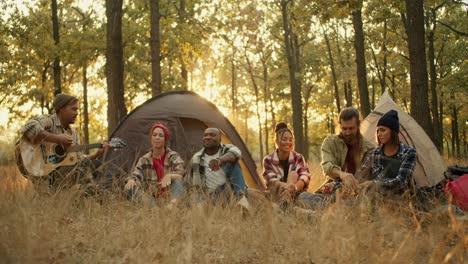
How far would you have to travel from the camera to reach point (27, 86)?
68.4ft

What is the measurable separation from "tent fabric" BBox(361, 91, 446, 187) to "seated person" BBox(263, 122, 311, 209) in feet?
4.86

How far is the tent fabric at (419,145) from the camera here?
713 cm

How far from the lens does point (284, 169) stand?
6.67m

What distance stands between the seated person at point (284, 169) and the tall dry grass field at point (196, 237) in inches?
63.4

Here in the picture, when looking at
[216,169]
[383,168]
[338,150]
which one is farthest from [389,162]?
[216,169]

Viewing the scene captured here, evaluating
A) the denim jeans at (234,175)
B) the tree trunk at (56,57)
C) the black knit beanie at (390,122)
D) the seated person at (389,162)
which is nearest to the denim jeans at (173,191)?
the denim jeans at (234,175)

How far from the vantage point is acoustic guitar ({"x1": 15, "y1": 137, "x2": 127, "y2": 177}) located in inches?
230

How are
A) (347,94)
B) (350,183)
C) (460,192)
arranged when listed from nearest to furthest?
(460,192) → (350,183) → (347,94)

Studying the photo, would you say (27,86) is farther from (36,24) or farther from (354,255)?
(354,255)

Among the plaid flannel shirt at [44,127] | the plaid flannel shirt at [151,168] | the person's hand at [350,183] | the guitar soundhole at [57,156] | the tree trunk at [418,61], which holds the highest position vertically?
the tree trunk at [418,61]

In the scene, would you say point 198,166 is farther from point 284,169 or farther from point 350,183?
point 350,183

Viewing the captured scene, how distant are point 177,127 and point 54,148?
2.08 m

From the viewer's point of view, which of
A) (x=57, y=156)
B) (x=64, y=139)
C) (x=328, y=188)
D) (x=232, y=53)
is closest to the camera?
(x=328, y=188)

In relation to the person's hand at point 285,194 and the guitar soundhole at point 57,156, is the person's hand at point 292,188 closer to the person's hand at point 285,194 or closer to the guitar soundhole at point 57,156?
the person's hand at point 285,194
